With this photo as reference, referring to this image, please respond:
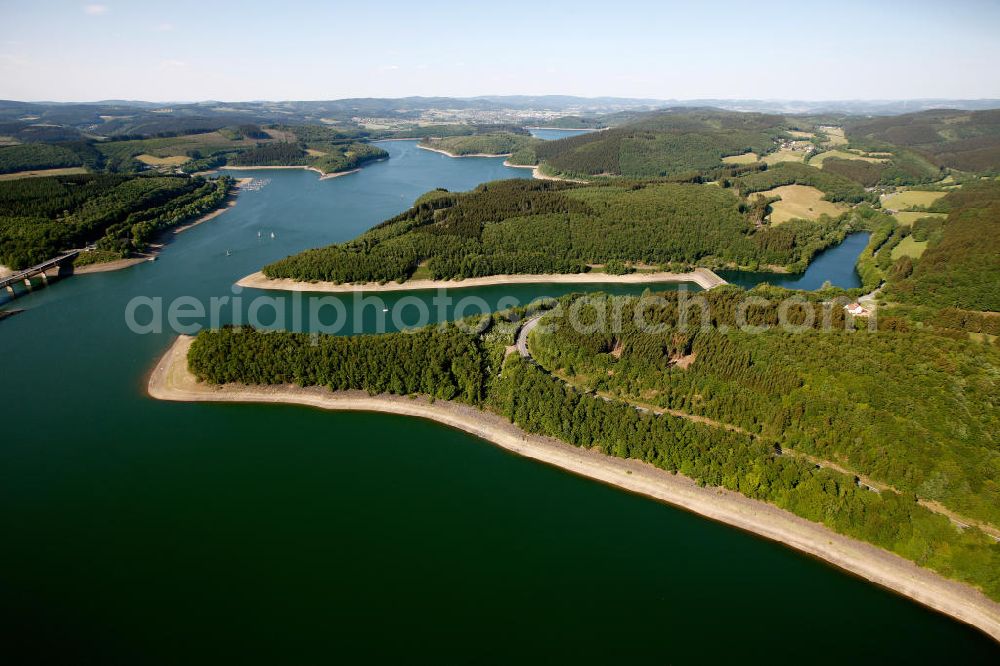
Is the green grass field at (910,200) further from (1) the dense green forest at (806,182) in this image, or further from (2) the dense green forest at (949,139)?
(2) the dense green forest at (949,139)

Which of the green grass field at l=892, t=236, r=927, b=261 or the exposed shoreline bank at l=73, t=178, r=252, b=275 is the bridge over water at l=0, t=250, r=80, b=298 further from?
the green grass field at l=892, t=236, r=927, b=261

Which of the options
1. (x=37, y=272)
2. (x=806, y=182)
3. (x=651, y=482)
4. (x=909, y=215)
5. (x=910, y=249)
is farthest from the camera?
(x=806, y=182)

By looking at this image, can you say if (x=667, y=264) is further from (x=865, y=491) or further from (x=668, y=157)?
(x=668, y=157)

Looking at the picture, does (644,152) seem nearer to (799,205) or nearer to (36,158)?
(799,205)

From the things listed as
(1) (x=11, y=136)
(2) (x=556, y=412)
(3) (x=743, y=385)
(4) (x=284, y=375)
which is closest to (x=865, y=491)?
(3) (x=743, y=385)

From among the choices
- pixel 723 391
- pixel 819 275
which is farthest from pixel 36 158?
pixel 819 275

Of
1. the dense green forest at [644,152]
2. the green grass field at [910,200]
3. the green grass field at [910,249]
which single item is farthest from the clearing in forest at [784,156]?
the green grass field at [910,249]
